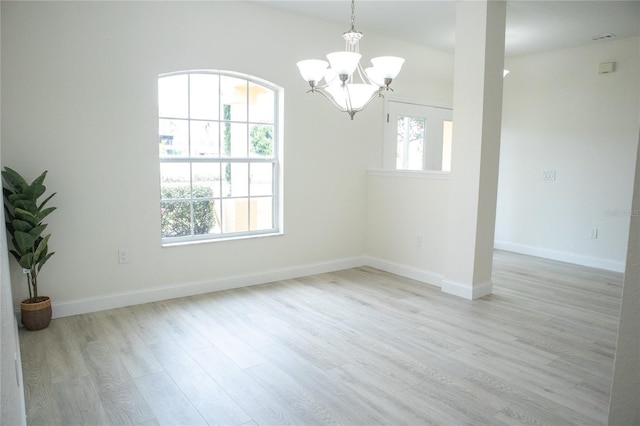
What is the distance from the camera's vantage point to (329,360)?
2.79 meters

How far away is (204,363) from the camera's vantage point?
107 inches

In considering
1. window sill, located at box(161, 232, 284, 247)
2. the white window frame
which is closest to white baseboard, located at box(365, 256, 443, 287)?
the white window frame

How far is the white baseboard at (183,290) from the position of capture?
11.4ft

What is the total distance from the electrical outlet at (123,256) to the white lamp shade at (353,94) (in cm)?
218

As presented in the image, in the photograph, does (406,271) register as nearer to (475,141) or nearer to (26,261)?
(475,141)

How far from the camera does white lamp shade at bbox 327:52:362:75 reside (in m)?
2.61

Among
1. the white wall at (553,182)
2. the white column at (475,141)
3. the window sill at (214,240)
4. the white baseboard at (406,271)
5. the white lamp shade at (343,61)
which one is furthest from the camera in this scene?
the white wall at (553,182)

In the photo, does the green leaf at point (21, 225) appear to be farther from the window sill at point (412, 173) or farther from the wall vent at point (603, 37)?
the wall vent at point (603, 37)

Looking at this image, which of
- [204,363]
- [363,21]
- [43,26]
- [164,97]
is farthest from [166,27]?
[204,363]

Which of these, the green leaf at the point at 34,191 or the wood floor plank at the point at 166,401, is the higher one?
the green leaf at the point at 34,191

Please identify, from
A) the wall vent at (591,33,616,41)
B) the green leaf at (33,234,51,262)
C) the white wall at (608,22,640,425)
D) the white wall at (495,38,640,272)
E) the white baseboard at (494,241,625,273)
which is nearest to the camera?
the white wall at (608,22,640,425)

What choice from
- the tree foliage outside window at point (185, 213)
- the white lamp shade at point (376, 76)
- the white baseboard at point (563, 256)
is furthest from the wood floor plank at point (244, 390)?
the white baseboard at point (563, 256)

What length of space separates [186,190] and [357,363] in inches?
88.8

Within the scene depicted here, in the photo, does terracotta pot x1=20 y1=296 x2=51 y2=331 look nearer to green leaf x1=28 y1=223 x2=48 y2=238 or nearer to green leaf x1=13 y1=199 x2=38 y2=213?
green leaf x1=28 y1=223 x2=48 y2=238
